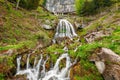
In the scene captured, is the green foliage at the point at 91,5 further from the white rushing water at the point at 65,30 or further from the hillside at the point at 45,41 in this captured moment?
the white rushing water at the point at 65,30

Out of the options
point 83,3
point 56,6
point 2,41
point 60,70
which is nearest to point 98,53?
point 60,70

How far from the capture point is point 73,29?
Result: 42.8m

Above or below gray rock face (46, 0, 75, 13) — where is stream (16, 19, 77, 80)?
below

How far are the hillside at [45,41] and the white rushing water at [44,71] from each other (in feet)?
1.37

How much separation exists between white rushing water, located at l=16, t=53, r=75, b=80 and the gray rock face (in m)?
66.9

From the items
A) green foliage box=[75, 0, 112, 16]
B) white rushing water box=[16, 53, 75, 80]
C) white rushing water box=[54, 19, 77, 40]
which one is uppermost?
green foliage box=[75, 0, 112, 16]

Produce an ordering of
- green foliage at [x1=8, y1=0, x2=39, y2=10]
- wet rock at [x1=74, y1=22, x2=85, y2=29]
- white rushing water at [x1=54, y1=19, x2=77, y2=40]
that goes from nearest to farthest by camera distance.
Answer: white rushing water at [x1=54, y1=19, x2=77, y2=40], wet rock at [x1=74, y1=22, x2=85, y2=29], green foliage at [x1=8, y1=0, x2=39, y2=10]

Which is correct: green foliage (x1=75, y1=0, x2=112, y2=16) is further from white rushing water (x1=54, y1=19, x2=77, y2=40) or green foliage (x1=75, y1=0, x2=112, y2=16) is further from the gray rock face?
the gray rock face

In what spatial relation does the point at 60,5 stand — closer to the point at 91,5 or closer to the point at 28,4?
the point at 91,5

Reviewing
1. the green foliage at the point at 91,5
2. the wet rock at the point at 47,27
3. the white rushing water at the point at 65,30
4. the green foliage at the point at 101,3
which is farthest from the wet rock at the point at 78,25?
the green foliage at the point at 101,3

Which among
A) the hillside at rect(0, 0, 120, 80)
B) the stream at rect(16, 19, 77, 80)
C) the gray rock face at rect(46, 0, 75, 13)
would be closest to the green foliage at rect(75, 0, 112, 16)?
the hillside at rect(0, 0, 120, 80)

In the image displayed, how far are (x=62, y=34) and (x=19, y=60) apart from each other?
68.9 ft

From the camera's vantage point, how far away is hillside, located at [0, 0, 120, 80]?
636 inches

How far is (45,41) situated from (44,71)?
565 inches
